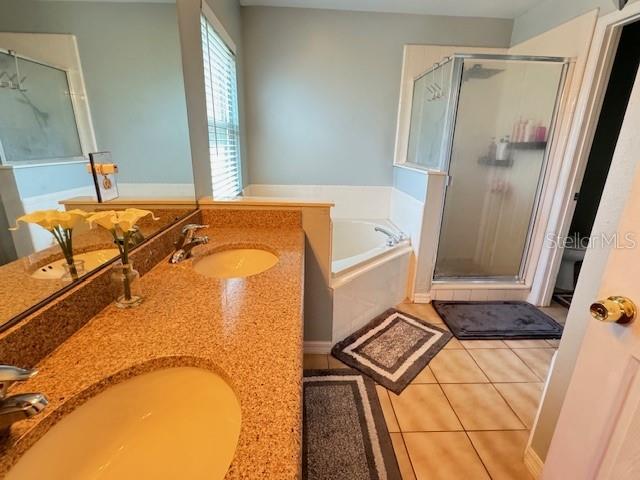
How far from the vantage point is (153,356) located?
0.62 metres

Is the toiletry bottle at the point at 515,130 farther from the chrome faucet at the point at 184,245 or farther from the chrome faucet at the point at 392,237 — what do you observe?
the chrome faucet at the point at 184,245

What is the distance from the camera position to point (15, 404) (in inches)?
16.2

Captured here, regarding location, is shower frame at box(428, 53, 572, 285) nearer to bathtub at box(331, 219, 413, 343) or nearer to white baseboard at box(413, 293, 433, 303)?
white baseboard at box(413, 293, 433, 303)

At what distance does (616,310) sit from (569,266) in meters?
2.62

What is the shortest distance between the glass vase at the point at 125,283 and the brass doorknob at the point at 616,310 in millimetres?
1154

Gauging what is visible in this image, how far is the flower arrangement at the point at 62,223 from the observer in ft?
2.14

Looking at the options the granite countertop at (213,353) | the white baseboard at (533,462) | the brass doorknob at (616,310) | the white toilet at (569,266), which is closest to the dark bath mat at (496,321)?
the white toilet at (569,266)

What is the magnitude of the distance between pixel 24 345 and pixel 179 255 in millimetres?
606

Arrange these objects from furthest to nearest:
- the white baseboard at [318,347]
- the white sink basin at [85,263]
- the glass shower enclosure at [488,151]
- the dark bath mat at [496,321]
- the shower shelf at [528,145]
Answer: the shower shelf at [528,145], the glass shower enclosure at [488,151], the dark bath mat at [496,321], the white baseboard at [318,347], the white sink basin at [85,263]

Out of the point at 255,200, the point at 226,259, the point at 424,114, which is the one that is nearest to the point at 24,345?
the point at 226,259

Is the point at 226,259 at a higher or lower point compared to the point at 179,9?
lower

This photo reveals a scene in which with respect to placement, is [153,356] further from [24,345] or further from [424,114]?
[424,114]

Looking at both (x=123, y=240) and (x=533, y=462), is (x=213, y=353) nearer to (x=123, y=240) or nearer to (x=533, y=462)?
(x=123, y=240)

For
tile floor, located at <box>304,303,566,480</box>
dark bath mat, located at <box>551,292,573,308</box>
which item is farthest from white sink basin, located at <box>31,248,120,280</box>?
dark bath mat, located at <box>551,292,573,308</box>
